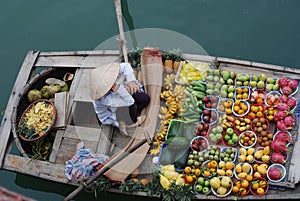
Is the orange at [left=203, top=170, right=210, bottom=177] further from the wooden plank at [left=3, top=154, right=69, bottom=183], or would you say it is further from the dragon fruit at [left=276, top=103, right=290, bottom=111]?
the wooden plank at [left=3, top=154, right=69, bottom=183]

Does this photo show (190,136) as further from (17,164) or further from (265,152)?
(17,164)

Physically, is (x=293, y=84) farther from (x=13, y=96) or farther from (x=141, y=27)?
(x=13, y=96)

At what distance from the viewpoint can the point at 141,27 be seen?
6215 millimetres

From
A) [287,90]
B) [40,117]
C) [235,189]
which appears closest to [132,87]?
[40,117]

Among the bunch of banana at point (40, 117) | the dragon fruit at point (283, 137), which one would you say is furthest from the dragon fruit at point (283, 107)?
the bunch of banana at point (40, 117)

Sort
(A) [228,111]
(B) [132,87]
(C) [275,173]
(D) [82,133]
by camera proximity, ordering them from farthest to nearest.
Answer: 1. (D) [82,133]
2. (B) [132,87]
3. (A) [228,111]
4. (C) [275,173]

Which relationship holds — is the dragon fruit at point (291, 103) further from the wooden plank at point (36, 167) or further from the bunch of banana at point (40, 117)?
the bunch of banana at point (40, 117)

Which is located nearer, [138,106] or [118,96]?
[118,96]

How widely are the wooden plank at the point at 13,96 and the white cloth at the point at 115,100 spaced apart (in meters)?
1.20

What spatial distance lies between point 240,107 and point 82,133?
181 centimetres

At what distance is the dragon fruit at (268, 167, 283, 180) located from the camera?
13.6 ft

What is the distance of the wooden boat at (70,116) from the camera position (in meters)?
4.77

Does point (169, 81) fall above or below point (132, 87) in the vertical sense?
above

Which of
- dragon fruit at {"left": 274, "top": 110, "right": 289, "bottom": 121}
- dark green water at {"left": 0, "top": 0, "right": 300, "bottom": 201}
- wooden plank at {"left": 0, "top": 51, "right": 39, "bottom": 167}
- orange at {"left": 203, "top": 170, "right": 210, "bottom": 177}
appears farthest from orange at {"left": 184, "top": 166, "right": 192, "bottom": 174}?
wooden plank at {"left": 0, "top": 51, "right": 39, "bottom": 167}
